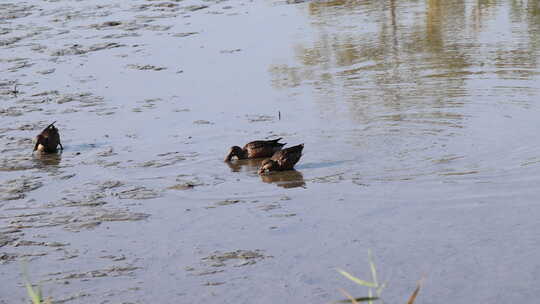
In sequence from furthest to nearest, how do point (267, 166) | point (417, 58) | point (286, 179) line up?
1. point (417, 58)
2. point (267, 166)
3. point (286, 179)

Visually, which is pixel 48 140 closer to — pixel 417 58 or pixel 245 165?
pixel 245 165

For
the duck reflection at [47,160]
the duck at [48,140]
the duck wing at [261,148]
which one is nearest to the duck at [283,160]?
the duck wing at [261,148]

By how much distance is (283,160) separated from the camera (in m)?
9.41

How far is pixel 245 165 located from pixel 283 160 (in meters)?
0.69

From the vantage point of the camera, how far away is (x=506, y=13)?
18.7m

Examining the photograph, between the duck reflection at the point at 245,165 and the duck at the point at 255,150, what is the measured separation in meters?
0.05

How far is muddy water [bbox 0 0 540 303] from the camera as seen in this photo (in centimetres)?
659

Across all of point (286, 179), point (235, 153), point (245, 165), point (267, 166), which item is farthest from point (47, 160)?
point (286, 179)

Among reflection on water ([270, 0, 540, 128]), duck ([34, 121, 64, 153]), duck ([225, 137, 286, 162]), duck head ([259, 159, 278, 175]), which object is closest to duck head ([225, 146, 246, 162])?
duck ([225, 137, 286, 162])

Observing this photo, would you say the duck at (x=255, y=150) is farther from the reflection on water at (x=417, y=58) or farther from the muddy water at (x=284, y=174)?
the reflection on water at (x=417, y=58)

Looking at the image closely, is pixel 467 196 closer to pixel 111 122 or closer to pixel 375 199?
pixel 375 199

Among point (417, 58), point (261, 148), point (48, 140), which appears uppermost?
point (48, 140)

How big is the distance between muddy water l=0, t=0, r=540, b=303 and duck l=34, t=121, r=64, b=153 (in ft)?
0.51

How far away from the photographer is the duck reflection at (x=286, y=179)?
9.08 metres
